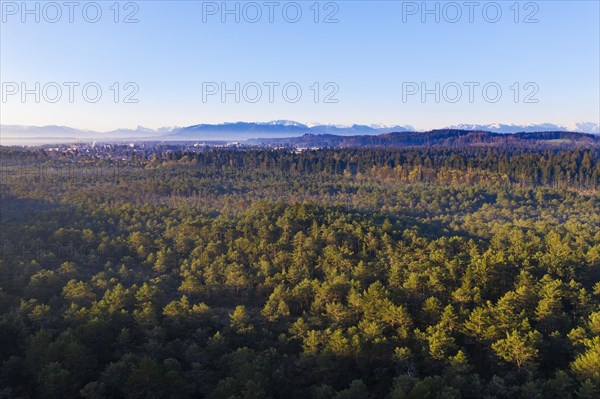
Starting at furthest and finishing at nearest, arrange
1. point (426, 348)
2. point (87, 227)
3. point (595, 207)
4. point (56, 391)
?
1. point (595, 207)
2. point (87, 227)
3. point (426, 348)
4. point (56, 391)

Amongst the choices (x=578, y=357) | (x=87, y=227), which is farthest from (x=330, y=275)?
(x=87, y=227)

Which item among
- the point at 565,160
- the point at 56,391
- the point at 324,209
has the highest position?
the point at 565,160

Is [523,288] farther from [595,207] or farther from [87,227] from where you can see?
[595,207]

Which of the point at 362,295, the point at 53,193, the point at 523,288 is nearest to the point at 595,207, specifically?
the point at 523,288

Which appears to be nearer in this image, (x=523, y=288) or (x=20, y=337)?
(x=20, y=337)

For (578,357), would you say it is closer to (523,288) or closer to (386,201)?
(523,288)

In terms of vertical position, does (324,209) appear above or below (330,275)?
above

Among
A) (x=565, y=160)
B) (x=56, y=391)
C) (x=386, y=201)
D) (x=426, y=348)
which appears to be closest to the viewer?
(x=56, y=391)
